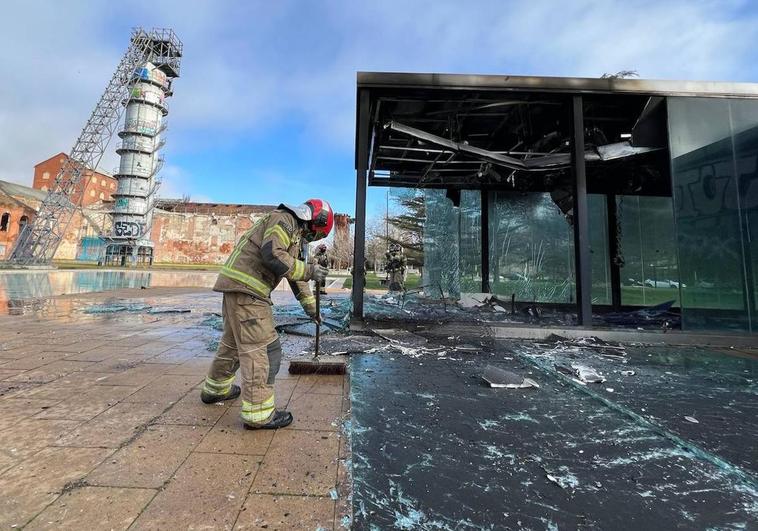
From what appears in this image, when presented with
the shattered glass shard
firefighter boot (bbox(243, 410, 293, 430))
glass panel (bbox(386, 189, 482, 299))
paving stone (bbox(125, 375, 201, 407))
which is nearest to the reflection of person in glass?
glass panel (bbox(386, 189, 482, 299))

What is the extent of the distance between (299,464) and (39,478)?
1212mm

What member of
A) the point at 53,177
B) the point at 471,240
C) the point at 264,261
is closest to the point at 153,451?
the point at 264,261

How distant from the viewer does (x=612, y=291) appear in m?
9.48

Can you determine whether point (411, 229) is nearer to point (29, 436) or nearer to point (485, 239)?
point (485, 239)

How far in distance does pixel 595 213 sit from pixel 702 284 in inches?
178

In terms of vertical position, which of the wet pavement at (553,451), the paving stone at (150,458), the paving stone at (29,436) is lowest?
the wet pavement at (553,451)

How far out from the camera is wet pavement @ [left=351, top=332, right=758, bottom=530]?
5.20 ft

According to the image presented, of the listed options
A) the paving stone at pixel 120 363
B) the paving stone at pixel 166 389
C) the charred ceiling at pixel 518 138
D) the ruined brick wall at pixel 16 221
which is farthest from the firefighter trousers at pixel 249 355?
the ruined brick wall at pixel 16 221

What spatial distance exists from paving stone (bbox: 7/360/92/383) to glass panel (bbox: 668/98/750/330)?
822 cm

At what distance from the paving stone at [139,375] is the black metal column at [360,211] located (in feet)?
9.80

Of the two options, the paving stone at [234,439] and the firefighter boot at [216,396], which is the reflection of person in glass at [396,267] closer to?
the firefighter boot at [216,396]

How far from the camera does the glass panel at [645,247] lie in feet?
29.2

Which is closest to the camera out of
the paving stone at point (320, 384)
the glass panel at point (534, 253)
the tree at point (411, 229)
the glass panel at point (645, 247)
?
the paving stone at point (320, 384)

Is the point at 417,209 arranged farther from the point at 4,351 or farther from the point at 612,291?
the point at 4,351
